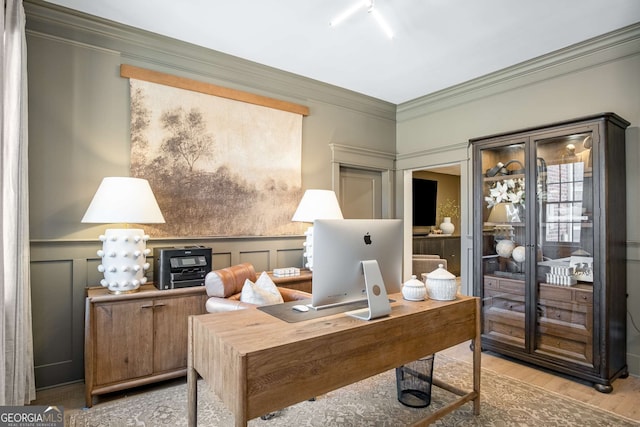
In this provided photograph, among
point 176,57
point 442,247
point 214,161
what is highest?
point 176,57

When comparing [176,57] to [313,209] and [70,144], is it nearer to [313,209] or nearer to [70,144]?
[70,144]

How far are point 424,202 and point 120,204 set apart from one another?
6.16 m

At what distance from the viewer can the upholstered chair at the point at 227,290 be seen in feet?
7.46

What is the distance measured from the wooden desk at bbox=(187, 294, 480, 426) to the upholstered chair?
0.46 metres

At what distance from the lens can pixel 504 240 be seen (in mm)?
3389

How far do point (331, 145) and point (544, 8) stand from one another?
2231mm

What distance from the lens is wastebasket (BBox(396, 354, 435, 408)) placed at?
2.40 metres

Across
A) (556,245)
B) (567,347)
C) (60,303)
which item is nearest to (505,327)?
(567,347)

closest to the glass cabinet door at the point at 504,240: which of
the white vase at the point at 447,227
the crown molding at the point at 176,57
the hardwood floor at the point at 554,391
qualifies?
the hardwood floor at the point at 554,391

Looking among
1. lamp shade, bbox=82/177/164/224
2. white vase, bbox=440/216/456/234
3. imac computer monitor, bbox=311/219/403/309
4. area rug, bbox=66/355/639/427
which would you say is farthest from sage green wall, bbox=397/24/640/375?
white vase, bbox=440/216/456/234

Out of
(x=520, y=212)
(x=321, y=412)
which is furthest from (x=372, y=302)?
(x=520, y=212)

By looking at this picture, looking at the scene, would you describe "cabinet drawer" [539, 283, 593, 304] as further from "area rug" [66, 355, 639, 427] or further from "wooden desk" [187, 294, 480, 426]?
"wooden desk" [187, 294, 480, 426]

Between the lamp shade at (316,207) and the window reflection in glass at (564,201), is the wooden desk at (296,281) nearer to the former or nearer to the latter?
the lamp shade at (316,207)

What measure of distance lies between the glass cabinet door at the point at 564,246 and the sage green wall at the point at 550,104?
1.37 feet
